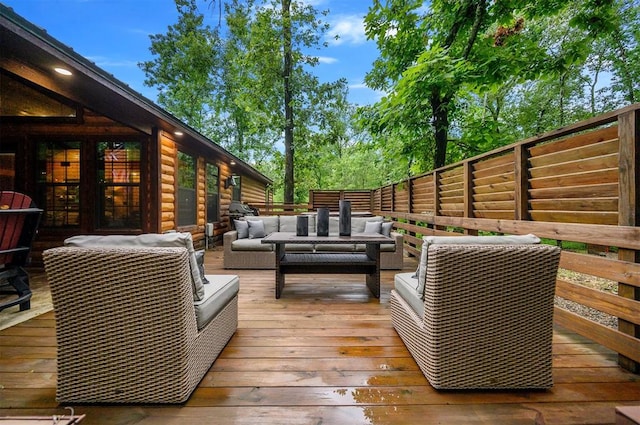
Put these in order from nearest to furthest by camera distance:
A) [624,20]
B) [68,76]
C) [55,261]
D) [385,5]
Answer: [55,261], [68,76], [385,5], [624,20]

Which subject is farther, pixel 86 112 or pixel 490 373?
pixel 86 112

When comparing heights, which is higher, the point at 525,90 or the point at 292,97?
the point at 525,90

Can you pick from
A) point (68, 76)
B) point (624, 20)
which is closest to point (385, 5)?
point (68, 76)

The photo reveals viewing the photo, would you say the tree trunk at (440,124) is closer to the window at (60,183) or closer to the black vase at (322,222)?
the black vase at (322,222)

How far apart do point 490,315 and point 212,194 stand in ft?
24.9

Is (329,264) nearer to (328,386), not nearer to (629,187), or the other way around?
(328,386)

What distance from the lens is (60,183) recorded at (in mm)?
5051

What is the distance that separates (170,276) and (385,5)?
6.00 meters

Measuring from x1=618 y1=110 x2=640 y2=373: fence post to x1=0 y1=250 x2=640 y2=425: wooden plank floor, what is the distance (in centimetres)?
31

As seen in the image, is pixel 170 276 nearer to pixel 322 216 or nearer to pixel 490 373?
pixel 490 373

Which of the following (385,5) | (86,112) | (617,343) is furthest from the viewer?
(385,5)

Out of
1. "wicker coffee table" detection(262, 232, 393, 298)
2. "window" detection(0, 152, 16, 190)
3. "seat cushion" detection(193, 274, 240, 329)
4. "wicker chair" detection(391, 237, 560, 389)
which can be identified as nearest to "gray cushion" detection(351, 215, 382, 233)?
"wicker coffee table" detection(262, 232, 393, 298)

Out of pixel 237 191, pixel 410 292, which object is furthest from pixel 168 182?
pixel 237 191

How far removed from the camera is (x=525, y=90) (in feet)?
38.6
